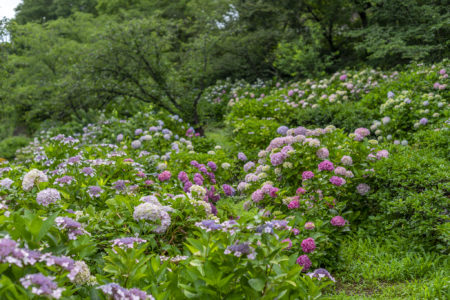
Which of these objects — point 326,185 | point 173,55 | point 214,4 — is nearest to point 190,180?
point 326,185

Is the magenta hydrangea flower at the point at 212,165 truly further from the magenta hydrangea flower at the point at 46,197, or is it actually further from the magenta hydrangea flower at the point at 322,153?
the magenta hydrangea flower at the point at 46,197

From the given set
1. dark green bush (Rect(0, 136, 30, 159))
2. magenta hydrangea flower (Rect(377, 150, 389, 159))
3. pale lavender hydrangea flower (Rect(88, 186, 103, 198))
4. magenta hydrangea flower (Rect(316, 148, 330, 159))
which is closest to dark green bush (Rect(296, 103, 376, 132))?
magenta hydrangea flower (Rect(377, 150, 389, 159))

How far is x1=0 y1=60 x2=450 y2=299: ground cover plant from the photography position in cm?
141

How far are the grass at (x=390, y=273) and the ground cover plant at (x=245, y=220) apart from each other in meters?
0.01

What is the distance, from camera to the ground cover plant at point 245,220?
1.41 meters

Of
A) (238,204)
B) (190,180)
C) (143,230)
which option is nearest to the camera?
(143,230)

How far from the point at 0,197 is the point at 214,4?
1159 cm

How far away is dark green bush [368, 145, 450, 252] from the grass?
0.14 meters

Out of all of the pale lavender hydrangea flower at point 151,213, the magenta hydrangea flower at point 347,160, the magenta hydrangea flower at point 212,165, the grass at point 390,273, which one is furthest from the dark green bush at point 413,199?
the pale lavender hydrangea flower at point 151,213

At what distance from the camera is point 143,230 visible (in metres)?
2.14

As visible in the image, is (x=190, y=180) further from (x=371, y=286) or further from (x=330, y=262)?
(x=371, y=286)

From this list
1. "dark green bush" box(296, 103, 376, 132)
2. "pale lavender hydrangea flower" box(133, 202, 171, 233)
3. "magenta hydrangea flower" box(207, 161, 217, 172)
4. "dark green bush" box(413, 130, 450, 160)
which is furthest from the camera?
"dark green bush" box(296, 103, 376, 132)

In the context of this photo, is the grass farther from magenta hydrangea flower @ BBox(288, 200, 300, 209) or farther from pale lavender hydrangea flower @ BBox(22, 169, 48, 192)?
pale lavender hydrangea flower @ BBox(22, 169, 48, 192)

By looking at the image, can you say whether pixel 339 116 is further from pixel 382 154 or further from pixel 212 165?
pixel 212 165
